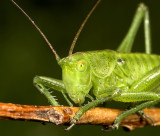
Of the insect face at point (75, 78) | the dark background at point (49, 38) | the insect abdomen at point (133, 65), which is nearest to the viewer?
the insect face at point (75, 78)

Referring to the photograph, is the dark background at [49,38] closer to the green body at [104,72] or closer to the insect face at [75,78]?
the green body at [104,72]

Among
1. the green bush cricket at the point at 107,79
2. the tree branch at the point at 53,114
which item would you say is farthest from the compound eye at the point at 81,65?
the tree branch at the point at 53,114

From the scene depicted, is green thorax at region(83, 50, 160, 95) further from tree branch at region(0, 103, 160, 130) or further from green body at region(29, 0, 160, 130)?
tree branch at region(0, 103, 160, 130)

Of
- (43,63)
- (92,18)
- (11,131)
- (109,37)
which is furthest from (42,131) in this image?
(92,18)

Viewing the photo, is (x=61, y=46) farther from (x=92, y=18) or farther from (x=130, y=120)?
(x=130, y=120)

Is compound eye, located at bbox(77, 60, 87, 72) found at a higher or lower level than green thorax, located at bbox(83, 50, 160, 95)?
higher

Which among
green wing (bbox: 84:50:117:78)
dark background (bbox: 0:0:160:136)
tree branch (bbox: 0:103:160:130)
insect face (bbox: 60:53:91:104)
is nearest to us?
tree branch (bbox: 0:103:160:130)

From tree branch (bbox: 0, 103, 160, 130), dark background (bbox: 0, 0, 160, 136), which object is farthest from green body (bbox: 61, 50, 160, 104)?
dark background (bbox: 0, 0, 160, 136)

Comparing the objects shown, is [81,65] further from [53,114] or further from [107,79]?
[53,114]
